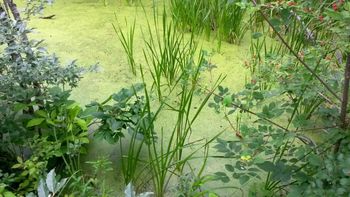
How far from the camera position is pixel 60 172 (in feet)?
4.80

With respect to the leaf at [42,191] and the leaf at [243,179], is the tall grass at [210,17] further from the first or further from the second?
the leaf at [42,191]

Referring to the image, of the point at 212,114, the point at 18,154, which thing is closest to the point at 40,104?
the point at 18,154

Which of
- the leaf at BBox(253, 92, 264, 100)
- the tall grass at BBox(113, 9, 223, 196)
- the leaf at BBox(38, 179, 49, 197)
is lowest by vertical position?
the tall grass at BBox(113, 9, 223, 196)

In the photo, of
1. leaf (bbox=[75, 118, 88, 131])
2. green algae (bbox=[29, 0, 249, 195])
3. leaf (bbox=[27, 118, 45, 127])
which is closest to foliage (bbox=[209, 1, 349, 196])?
green algae (bbox=[29, 0, 249, 195])

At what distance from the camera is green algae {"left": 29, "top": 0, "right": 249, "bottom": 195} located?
5.63 feet

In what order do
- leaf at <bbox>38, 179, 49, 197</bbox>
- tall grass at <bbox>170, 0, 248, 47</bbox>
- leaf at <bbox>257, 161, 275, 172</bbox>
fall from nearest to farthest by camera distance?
leaf at <bbox>38, 179, 49, 197</bbox> → leaf at <bbox>257, 161, 275, 172</bbox> → tall grass at <bbox>170, 0, 248, 47</bbox>

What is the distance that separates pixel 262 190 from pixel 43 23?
5.90 ft

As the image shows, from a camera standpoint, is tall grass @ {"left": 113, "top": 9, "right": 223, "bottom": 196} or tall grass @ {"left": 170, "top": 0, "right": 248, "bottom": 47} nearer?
tall grass @ {"left": 113, "top": 9, "right": 223, "bottom": 196}

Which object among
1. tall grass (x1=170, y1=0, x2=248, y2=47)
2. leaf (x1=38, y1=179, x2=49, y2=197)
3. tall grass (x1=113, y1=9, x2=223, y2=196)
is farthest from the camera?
tall grass (x1=170, y1=0, x2=248, y2=47)

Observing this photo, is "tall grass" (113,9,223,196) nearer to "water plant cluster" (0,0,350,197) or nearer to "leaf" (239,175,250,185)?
"water plant cluster" (0,0,350,197)

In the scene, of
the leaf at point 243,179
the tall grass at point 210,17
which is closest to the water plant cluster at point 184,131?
the leaf at point 243,179

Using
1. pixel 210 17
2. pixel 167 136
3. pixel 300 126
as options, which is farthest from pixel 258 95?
A: pixel 210 17

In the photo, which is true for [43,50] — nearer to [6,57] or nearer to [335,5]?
[6,57]

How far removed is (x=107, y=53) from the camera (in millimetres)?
2244
